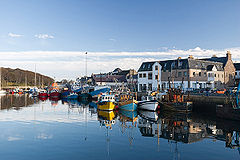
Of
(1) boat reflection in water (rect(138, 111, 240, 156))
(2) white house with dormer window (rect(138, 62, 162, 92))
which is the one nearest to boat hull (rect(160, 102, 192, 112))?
(1) boat reflection in water (rect(138, 111, 240, 156))

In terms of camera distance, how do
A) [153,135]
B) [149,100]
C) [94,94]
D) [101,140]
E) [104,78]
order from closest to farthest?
[101,140] → [153,135] → [149,100] → [94,94] → [104,78]

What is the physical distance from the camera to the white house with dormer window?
65250mm

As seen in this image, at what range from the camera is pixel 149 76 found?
67750 mm

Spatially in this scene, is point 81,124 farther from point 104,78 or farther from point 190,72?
point 104,78

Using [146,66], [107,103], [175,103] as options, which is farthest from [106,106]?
[146,66]

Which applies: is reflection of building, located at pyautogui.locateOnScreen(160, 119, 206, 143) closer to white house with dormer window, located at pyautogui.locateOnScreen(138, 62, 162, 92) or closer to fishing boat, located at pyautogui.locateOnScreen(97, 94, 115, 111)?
fishing boat, located at pyautogui.locateOnScreen(97, 94, 115, 111)

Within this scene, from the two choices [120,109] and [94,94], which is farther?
[94,94]

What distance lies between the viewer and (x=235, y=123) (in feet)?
93.0

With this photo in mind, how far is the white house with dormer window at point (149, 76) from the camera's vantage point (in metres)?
65.2

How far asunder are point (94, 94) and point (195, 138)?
5394cm

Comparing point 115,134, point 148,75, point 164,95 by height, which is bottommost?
point 115,134

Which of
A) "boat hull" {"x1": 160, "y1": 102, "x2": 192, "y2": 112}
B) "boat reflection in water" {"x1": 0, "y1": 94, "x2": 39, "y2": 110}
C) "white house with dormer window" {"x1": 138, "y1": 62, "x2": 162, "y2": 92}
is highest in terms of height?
"white house with dormer window" {"x1": 138, "y1": 62, "x2": 162, "y2": 92}

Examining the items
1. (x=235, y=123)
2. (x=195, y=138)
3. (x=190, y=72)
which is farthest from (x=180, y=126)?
(x=190, y=72)

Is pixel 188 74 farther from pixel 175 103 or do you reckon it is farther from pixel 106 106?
pixel 106 106
